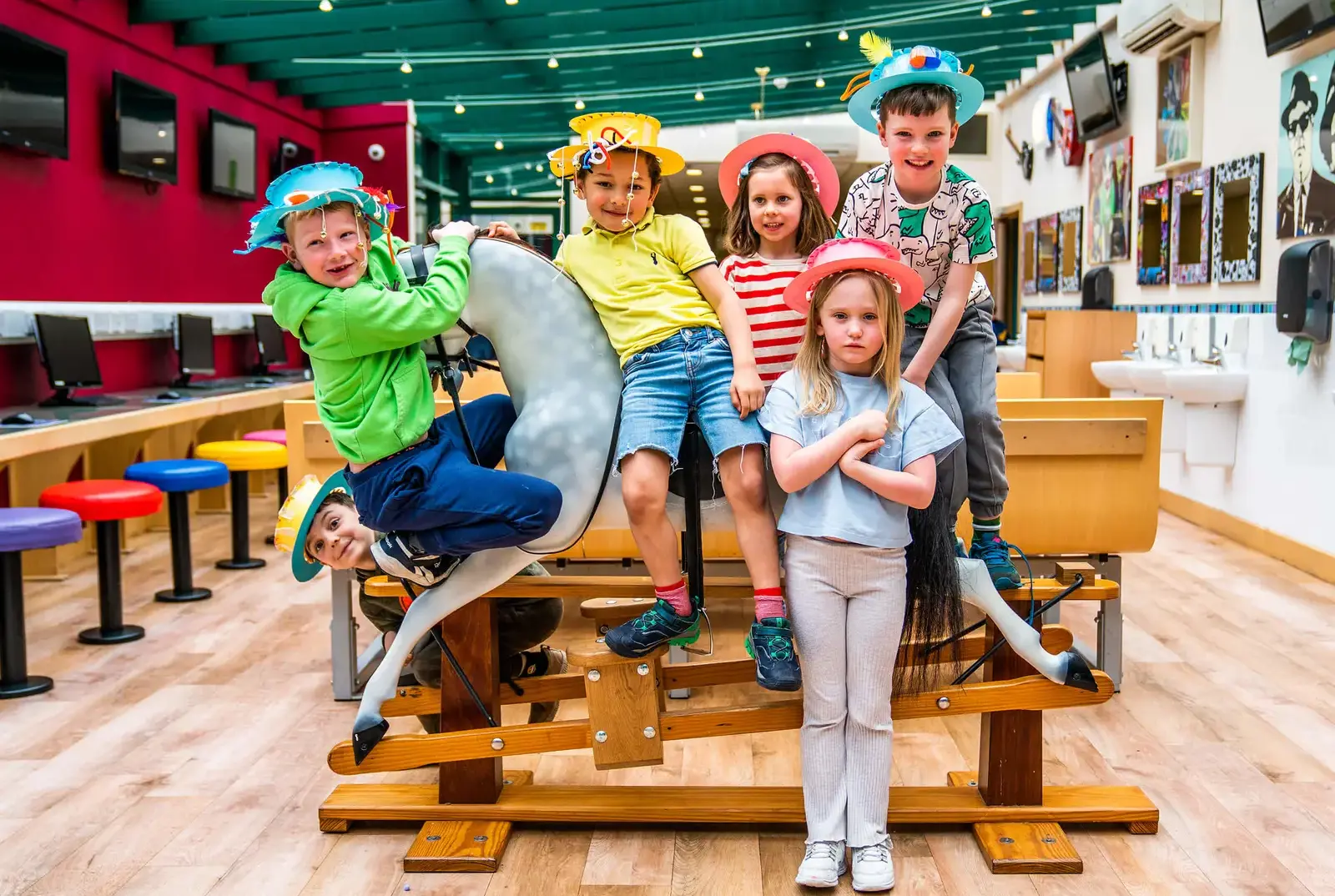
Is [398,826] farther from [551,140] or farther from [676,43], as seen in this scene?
[551,140]

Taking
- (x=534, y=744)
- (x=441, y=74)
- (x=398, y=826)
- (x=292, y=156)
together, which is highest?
(x=441, y=74)

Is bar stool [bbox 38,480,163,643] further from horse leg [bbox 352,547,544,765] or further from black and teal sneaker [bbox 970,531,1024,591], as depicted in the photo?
black and teal sneaker [bbox 970,531,1024,591]

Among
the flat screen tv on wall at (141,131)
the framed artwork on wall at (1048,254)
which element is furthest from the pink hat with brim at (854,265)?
the framed artwork on wall at (1048,254)

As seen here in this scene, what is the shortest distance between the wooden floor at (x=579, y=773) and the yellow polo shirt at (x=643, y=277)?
1.17m

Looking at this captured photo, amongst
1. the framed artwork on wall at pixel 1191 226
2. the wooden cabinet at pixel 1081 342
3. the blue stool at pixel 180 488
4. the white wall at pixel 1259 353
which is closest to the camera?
the blue stool at pixel 180 488

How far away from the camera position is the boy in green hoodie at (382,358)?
2316mm

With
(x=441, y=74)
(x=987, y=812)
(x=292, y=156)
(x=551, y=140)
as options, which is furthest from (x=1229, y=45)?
(x=551, y=140)

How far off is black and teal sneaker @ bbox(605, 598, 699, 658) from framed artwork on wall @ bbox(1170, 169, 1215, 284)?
17.0 feet

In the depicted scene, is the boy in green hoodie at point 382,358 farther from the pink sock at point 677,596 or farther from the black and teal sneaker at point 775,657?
the black and teal sneaker at point 775,657

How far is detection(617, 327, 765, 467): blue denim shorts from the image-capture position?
246 centimetres

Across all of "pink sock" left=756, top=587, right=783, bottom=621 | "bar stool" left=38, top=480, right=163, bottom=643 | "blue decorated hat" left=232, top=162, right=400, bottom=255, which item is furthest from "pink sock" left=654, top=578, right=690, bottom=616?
"bar stool" left=38, top=480, right=163, bottom=643

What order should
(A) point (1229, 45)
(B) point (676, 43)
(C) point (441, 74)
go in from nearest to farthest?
(A) point (1229, 45)
(B) point (676, 43)
(C) point (441, 74)

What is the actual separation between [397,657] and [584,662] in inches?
16.3

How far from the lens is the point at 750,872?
2588 mm
